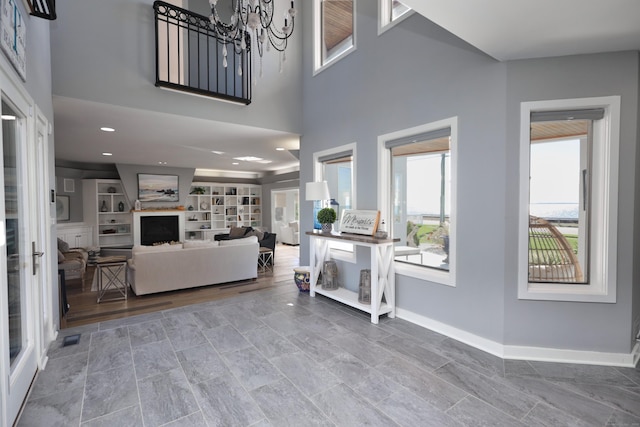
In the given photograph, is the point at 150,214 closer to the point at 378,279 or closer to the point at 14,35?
the point at 14,35

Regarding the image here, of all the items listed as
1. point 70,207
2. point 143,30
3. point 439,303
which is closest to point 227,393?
point 439,303

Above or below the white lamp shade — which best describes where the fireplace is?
below

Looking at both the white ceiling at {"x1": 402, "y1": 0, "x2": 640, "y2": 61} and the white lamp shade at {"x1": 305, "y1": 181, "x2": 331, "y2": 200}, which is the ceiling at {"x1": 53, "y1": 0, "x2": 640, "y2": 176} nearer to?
the white ceiling at {"x1": 402, "y1": 0, "x2": 640, "y2": 61}

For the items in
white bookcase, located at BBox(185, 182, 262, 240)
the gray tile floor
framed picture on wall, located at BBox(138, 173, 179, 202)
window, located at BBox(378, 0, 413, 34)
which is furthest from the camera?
white bookcase, located at BBox(185, 182, 262, 240)

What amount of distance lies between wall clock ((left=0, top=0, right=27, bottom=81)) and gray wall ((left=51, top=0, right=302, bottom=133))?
1252 millimetres

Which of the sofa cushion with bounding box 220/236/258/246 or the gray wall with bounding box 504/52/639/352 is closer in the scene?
the gray wall with bounding box 504/52/639/352

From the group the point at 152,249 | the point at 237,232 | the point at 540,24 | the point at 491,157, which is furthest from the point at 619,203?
the point at 237,232

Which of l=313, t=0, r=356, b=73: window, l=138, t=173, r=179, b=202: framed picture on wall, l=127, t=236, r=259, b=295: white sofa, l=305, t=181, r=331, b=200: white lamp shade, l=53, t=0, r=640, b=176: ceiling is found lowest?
l=127, t=236, r=259, b=295: white sofa

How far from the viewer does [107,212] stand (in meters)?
8.38

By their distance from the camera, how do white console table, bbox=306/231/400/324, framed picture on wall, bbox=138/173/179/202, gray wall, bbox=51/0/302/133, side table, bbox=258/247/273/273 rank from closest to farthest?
gray wall, bbox=51/0/302/133, white console table, bbox=306/231/400/324, side table, bbox=258/247/273/273, framed picture on wall, bbox=138/173/179/202

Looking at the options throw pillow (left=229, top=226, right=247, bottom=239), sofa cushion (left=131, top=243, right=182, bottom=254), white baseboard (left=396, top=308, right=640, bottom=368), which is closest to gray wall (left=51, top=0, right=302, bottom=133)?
sofa cushion (left=131, top=243, right=182, bottom=254)

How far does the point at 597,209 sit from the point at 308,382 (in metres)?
2.78

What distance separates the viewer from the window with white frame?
429 cm

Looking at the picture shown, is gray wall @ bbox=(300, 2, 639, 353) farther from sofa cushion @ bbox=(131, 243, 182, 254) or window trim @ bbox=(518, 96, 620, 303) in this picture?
sofa cushion @ bbox=(131, 243, 182, 254)
